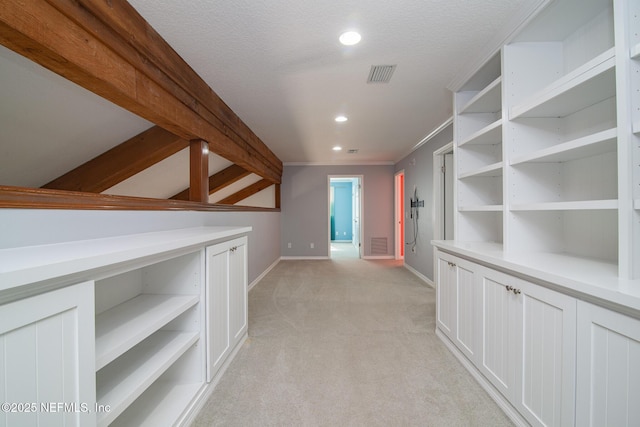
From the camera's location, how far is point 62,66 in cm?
114

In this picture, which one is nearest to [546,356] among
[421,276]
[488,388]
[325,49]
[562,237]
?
[488,388]

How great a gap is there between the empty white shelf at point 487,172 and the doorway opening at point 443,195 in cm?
157

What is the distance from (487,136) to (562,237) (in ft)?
2.96

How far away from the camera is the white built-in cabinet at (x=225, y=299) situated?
1.64m

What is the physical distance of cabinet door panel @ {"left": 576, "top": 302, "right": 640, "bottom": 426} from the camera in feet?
2.75

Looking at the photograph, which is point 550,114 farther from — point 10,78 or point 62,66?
point 10,78

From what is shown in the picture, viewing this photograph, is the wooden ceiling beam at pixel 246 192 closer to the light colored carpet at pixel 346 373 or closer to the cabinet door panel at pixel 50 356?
the light colored carpet at pixel 346 373

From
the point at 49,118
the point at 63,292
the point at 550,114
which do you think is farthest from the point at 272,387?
the point at 550,114

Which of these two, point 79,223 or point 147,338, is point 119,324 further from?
point 79,223

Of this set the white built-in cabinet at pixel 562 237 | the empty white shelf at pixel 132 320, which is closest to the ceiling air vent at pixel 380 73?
the white built-in cabinet at pixel 562 237

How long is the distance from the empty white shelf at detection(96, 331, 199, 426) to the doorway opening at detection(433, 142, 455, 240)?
11.4 ft

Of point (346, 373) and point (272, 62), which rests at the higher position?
point (272, 62)

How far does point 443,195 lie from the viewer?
388cm

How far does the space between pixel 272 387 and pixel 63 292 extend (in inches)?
54.6
